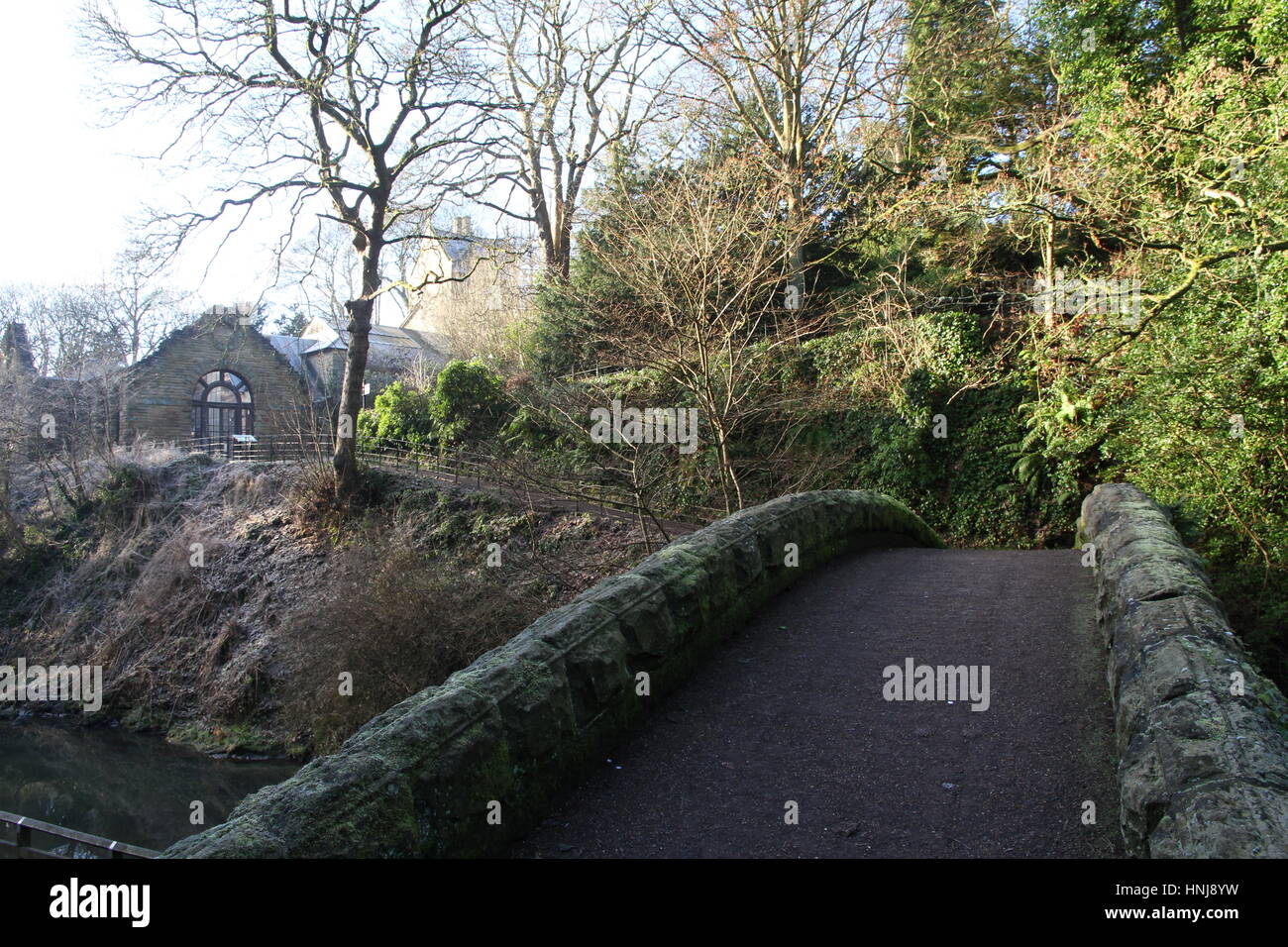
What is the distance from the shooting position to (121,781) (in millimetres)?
13578

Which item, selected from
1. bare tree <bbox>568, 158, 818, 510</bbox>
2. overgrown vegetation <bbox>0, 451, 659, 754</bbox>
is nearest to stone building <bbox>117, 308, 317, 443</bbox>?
overgrown vegetation <bbox>0, 451, 659, 754</bbox>

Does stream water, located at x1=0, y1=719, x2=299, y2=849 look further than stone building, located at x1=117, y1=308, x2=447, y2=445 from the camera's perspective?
No

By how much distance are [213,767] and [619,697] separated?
12.4m

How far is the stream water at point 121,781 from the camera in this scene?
12.1m

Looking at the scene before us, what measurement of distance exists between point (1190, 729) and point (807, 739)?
1881mm

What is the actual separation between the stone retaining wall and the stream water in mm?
9906

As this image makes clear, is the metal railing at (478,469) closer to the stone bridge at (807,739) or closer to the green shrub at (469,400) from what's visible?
the green shrub at (469,400)

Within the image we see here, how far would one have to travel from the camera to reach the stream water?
12.1m

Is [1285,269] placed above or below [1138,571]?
above

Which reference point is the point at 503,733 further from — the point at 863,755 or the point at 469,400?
the point at 469,400

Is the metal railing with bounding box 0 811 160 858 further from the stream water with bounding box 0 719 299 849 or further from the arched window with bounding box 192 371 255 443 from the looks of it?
the arched window with bounding box 192 371 255 443

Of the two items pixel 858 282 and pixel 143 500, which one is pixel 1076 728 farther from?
pixel 143 500
